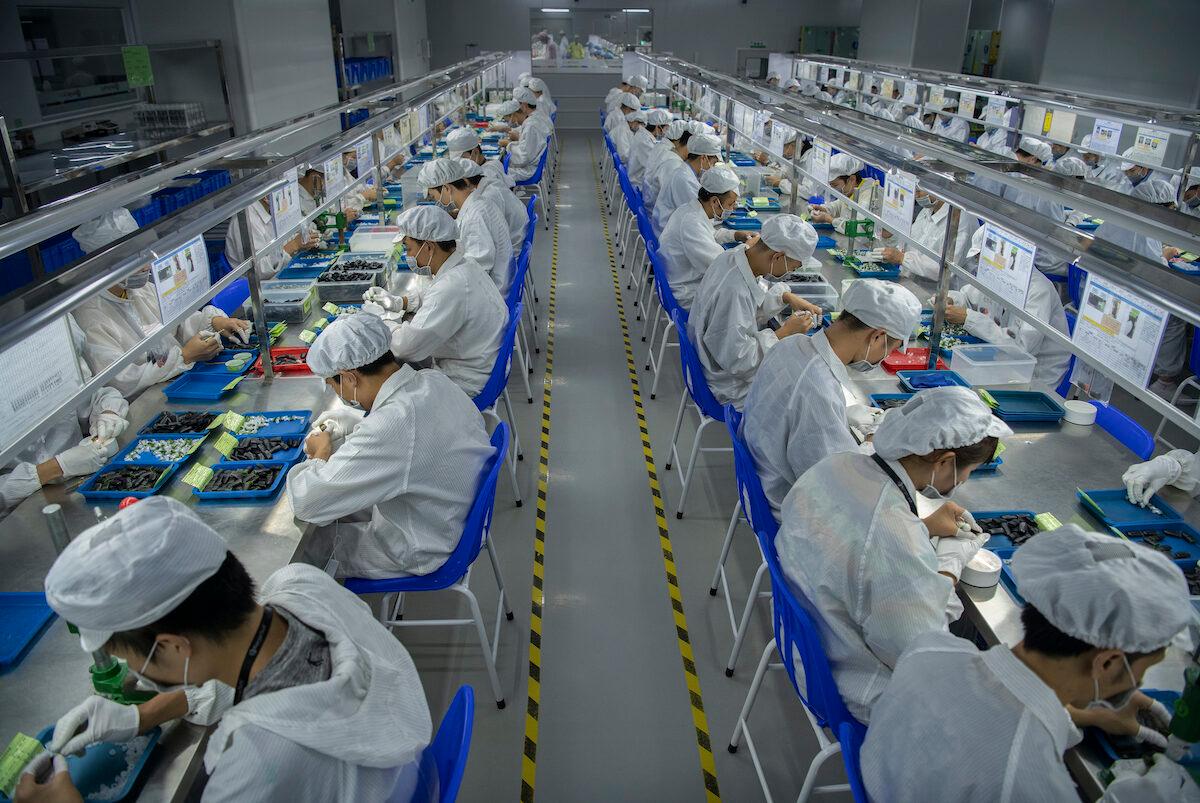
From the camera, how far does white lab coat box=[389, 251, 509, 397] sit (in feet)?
12.2

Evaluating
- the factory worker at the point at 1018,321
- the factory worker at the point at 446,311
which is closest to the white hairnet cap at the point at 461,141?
the factory worker at the point at 446,311

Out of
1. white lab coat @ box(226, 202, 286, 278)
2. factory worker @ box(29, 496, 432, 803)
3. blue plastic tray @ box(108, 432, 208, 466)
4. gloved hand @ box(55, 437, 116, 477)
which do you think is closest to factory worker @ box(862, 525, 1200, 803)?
factory worker @ box(29, 496, 432, 803)

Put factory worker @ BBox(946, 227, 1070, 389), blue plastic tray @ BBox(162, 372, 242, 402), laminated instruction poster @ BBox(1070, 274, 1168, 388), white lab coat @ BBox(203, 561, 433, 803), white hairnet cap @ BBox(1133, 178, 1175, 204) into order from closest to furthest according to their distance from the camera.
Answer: white lab coat @ BBox(203, 561, 433, 803)
laminated instruction poster @ BBox(1070, 274, 1168, 388)
blue plastic tray @ BBox(162, 372, 242, 402)
factory worker @ BBox(946, 227, 1070, 389)
white hairnet cap @ BBox(1133, 178, 1175, 204)

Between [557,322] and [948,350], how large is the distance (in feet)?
11.5

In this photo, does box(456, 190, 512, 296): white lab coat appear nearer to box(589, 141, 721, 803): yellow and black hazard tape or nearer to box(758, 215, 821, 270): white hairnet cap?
box(589, 141, 721, 803): yellow and black hazard tape

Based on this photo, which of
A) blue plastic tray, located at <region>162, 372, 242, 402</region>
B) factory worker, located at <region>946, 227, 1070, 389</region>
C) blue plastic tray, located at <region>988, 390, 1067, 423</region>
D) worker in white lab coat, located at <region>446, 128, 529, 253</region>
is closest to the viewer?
blue plastic tray, located at <region>988, 390, 1067, 423</region>

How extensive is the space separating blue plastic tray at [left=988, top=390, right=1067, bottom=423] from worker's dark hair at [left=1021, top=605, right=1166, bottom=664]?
5.67 feet

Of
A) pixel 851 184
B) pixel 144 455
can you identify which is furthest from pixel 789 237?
pixel 144 455

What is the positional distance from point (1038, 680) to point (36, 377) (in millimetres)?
2377

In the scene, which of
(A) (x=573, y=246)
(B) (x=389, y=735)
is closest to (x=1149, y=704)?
(B) (x=389, y=735)

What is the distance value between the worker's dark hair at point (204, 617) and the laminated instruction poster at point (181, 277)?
136cm

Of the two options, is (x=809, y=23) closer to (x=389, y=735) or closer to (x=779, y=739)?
(x=779, y=739)

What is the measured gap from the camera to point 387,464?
2381 mm

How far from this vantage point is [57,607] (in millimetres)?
1393
